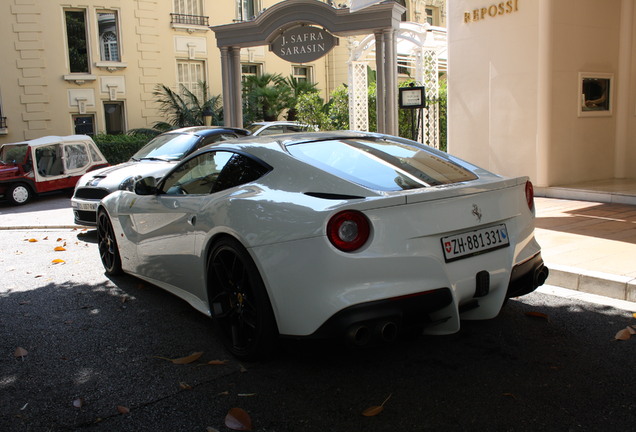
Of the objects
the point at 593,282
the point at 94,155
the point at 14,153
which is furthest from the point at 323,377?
the point at 14,153

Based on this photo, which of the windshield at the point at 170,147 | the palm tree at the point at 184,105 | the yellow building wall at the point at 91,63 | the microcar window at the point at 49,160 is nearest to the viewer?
the windshield at the point at 170,147

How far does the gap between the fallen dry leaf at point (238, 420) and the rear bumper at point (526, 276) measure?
184cm

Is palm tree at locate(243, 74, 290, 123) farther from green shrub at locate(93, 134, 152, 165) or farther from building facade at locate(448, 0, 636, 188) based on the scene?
building facade at locate(448, 0, 636, 188)

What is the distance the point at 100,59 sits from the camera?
24.2 m

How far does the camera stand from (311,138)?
4.51 meters

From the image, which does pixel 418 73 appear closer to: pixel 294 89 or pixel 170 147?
pixel 170 147

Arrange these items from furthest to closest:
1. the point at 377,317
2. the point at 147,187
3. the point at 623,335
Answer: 1. the point at 147,187
2. the point at 623,335
3. the point at 377,317

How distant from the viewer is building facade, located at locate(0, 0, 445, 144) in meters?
22.5

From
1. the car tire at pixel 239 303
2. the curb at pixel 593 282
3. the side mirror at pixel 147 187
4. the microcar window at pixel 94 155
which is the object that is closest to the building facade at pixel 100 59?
the microcar window at pixel 94 155

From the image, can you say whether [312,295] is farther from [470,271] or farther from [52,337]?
[52,337]

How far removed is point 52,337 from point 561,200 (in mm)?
8562

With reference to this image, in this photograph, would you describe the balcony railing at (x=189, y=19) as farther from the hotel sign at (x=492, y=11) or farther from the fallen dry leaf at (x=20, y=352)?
the fallen dry leaf at (x=20, y=352)

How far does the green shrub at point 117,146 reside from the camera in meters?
21.9

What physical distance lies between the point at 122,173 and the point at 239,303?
557 cm
